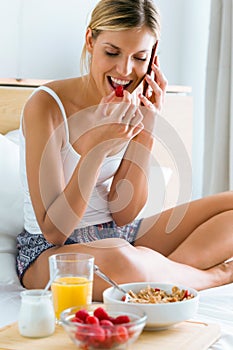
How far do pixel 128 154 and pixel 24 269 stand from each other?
17.3 inches

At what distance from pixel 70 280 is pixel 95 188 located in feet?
2.00

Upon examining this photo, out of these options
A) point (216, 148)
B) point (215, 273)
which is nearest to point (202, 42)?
point (216, 148)

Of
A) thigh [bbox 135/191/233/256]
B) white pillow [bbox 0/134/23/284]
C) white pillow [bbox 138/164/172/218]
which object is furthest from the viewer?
white pillow [bbox 138/164/172/218]

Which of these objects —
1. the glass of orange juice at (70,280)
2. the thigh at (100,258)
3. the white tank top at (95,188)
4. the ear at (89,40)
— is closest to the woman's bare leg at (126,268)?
the thigh at (100,258)

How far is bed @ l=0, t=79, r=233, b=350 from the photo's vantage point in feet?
4.98

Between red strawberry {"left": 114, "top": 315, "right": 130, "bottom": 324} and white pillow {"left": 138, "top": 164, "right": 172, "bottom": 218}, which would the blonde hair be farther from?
red strawberry {"left": 114, "top": 315, "right": 130, "bottom": 324}

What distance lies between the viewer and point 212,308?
159 centimetres

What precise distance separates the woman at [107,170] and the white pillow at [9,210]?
50mm

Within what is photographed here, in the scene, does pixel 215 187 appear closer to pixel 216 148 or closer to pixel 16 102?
pixel 216 148

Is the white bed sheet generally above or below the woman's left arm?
below

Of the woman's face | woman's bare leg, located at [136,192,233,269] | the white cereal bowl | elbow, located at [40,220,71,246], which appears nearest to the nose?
the woman's face

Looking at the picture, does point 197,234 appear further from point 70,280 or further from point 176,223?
point 70,280

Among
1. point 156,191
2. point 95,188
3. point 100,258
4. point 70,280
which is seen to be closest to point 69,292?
point 70,280

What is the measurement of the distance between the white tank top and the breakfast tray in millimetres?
601
